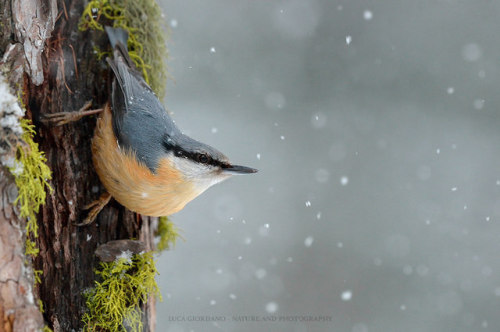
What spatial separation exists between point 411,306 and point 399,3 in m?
3.58

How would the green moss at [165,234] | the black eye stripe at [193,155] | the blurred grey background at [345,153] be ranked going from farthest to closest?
1. the blurred grey background at [345,153]
2. the green moss at [165,234]
3. the black eye stripe at [193,155]

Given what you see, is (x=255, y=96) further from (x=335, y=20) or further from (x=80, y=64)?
(x=80, y=64)

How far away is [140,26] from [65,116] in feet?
2.70

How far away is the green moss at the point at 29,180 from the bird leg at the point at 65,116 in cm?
15

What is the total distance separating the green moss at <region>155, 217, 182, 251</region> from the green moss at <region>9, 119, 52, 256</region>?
1.12 metres

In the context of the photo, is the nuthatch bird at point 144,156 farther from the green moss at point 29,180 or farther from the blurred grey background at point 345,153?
the blurred grey background at point 345,153

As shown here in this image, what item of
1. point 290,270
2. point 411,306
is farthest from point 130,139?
point 411,306

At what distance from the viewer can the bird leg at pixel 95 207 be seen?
2.55 metres

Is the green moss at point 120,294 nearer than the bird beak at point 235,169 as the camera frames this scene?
Yes

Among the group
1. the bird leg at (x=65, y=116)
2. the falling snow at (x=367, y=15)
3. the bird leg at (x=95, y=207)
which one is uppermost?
the falling snow at (x=367, y=15)

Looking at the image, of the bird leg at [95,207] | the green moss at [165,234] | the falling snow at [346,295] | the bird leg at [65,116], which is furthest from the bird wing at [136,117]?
the falling snow at [346,295]

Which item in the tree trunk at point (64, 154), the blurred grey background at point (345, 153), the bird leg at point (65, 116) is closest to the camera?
the tree trunk at point (64, 154)

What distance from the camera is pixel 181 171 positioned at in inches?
105

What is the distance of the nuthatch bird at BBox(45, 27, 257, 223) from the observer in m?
2.58
